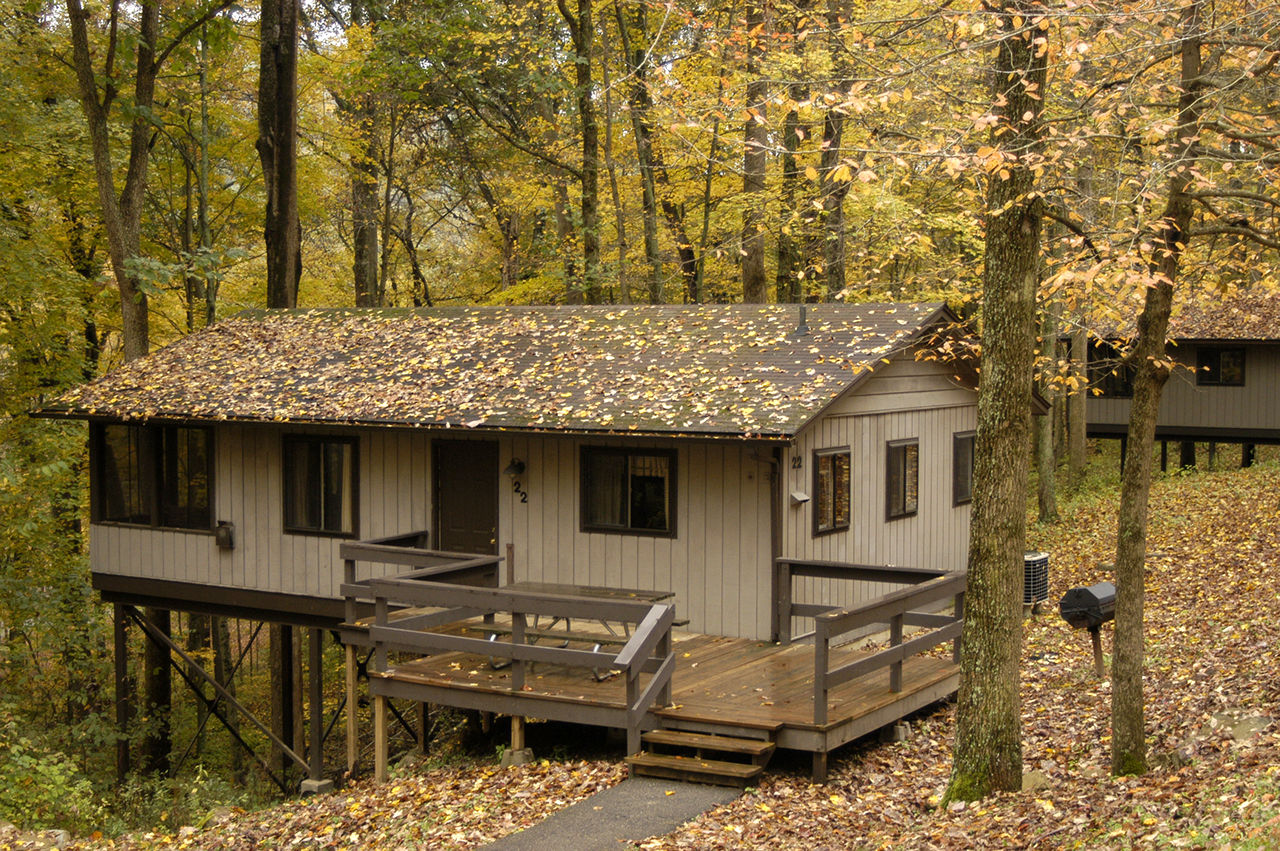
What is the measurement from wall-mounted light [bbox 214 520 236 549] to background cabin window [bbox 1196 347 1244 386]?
Answer: 2313 centimetres

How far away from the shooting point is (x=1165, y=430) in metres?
28.2

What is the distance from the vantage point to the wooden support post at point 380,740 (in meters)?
11.2

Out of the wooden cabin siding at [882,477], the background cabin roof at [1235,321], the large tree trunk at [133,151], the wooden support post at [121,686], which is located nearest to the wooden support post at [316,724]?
the wooden support post at [121,686]

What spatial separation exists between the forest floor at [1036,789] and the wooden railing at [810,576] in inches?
55.4

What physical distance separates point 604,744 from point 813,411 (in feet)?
13.2

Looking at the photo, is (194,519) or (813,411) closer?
(813,411)

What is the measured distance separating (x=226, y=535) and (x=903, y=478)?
946 cm

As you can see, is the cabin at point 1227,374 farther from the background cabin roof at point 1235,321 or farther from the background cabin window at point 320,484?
the background cabin window at point 320,484

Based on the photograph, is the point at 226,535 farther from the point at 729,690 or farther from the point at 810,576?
the point at 729,690

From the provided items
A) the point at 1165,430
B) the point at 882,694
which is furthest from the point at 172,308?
the point at 1165,430

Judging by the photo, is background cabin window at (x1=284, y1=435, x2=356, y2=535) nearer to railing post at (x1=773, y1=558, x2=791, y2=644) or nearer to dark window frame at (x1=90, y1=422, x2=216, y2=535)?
dark window frame at (x1=90, y1=422, x2=216, y2=535)

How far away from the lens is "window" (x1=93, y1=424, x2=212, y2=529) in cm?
1602

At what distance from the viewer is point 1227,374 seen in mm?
27406

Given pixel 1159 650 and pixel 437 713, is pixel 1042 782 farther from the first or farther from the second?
pixel 437 713
